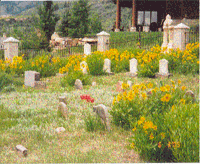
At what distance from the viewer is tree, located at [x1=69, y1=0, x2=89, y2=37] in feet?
74.6

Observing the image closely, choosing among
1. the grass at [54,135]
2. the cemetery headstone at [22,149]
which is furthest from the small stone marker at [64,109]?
the cemetery headstone at [22,149]

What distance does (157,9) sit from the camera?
28422 millimetres

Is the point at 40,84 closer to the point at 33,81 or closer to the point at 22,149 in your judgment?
the point at 33,81

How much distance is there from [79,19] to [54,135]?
19.8 metres

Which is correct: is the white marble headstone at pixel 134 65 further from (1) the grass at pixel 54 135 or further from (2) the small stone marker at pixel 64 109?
(2) the small stone marker at pixel 64 109

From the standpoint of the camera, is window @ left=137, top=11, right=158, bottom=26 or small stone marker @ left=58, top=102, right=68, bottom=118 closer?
small stone marker @ left=58, top=102, right=68, bottom=118

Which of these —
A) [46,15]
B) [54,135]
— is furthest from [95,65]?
[46,15]

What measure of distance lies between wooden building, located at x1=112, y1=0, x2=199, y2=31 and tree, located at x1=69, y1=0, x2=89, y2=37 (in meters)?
3.26

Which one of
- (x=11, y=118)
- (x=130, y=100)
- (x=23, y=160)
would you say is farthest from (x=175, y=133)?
(x=11, y=118)

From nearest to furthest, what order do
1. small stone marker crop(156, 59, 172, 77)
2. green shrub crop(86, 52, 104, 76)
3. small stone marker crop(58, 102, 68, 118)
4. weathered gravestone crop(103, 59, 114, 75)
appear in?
small stone marker crop(58, 102, 68, 118) < small stone marker crop(156, 59, 172, 77) < green shrub crop(86, 52, 104, 76) < weathered gravestone crop(103, 59, 114, 75)

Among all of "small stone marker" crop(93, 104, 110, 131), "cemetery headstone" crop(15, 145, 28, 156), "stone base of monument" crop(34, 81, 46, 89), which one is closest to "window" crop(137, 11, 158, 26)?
"stone base of monument" crop(34, 81, 46, 89)

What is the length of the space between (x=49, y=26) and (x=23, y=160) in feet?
64.8

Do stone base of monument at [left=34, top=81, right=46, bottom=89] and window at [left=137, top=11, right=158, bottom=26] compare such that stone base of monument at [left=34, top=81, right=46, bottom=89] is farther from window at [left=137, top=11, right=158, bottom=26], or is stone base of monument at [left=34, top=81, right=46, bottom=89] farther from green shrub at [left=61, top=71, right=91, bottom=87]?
window at [left=137, top=11, right=158, bottom=26]

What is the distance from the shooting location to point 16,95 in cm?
691
